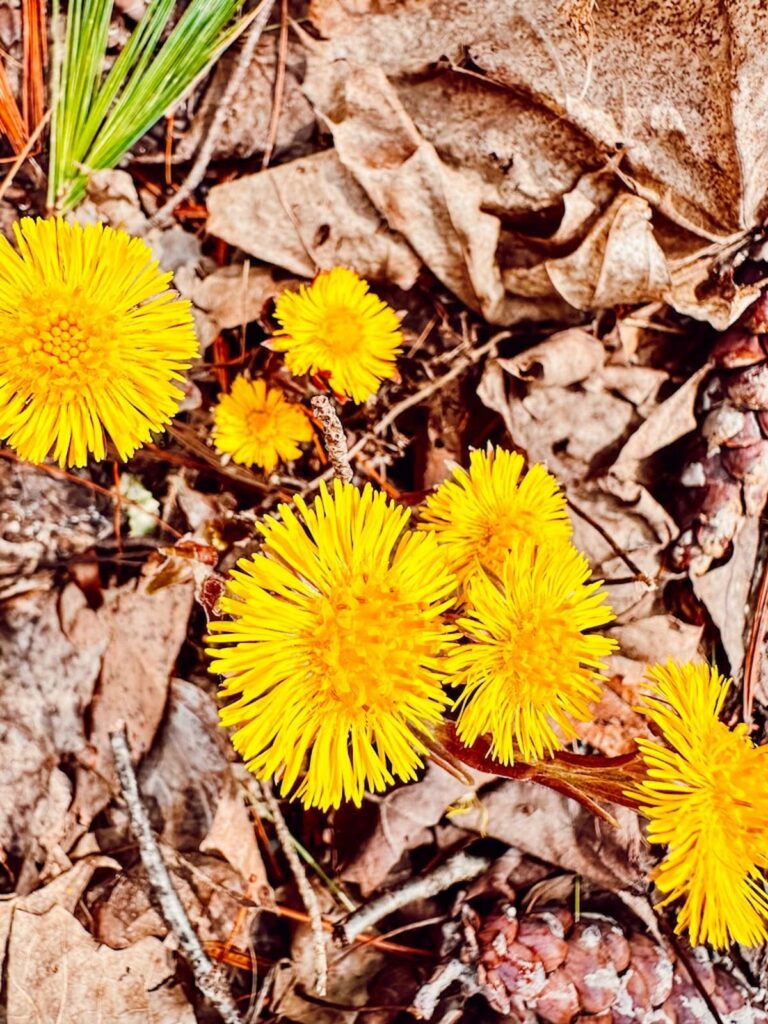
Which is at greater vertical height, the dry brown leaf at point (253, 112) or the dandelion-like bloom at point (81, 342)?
the dry brown leaf at point (253, 112)

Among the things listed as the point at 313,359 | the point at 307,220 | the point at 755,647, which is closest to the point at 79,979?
the point at 313,359

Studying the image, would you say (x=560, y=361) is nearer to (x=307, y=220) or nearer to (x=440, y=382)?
(x=440, y=382)

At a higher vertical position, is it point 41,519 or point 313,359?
point 313,359

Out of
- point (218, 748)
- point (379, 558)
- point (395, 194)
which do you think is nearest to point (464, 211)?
point (395, 194)

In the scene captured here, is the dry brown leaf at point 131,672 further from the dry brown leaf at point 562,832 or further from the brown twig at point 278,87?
the brown twig at point 278,87

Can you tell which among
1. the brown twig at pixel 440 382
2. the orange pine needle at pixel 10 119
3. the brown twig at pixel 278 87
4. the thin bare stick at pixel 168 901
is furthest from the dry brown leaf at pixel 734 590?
the orange pine needle at pixel 10 119
